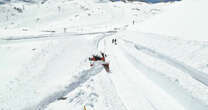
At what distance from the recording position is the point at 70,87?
6.54 metres

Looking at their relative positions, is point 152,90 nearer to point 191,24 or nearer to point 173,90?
point 173,90

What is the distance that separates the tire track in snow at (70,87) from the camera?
5344 mm

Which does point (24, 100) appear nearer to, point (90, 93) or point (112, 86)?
point (90, 93)

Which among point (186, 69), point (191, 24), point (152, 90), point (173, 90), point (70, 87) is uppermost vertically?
point (191, 24)

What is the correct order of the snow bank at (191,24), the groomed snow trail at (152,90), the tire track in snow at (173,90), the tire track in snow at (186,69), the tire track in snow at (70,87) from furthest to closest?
1. the snow bank at (191,24)
2. the tire track in snow at (70,87)
3. the tire track in snow at (186,69)
4. the groomed snow trail at (152,90)
5. the tire track in snow at (173,90)

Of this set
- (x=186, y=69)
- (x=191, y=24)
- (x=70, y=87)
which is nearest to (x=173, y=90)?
(x=186, y=69)

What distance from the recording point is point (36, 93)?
6426mm

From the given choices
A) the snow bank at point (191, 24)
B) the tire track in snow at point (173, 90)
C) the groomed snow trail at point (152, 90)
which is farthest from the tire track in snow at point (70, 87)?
the snow bank at point (191, 24)

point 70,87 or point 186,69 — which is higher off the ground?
point 186,69

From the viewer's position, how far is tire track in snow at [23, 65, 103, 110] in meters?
5.34

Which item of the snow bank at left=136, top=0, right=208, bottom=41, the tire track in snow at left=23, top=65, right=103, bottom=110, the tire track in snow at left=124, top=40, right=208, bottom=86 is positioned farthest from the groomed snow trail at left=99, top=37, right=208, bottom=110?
the snow bank at left=136, top=0, right=208, bottom=41

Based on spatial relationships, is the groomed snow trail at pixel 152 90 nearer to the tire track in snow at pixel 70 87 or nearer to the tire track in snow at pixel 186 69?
the tire track in snow at pixel 186 69

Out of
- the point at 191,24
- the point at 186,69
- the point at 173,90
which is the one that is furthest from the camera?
the point at 191,24

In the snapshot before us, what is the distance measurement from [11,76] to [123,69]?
7569 mm
